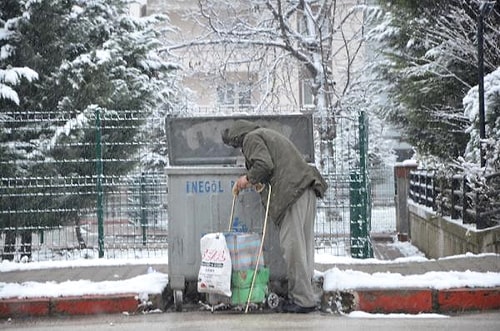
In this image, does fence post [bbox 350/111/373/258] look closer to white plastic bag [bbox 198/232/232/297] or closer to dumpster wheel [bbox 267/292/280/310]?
dumpster wheel [bbox 267/292/280/310]

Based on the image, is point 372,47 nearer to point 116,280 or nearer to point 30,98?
point 30,98

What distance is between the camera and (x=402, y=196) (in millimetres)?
20422

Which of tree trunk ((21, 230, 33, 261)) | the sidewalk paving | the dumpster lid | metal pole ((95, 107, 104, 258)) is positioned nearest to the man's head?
the dumpster lid

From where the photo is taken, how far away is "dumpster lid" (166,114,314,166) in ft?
24.6

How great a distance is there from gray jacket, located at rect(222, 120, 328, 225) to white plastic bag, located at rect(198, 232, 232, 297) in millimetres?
581

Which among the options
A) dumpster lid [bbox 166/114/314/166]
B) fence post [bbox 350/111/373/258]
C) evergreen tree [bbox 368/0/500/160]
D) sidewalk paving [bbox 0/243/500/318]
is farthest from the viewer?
evergreen tree [bbox 368/0/500/160]

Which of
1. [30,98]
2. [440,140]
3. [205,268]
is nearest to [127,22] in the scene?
[30,98]

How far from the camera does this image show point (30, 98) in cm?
1270

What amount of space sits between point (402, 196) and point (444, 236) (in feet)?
24.7

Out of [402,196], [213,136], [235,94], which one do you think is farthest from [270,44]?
[213,136]

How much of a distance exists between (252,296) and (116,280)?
1842 mm

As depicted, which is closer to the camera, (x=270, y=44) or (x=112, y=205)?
(x=112, y=205)

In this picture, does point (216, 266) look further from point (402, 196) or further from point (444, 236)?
point (402, 196)

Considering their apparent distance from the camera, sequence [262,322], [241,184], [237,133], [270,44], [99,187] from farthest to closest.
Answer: [270,44] < [99,187] < [237,133] < [241,184] < [262,322]
